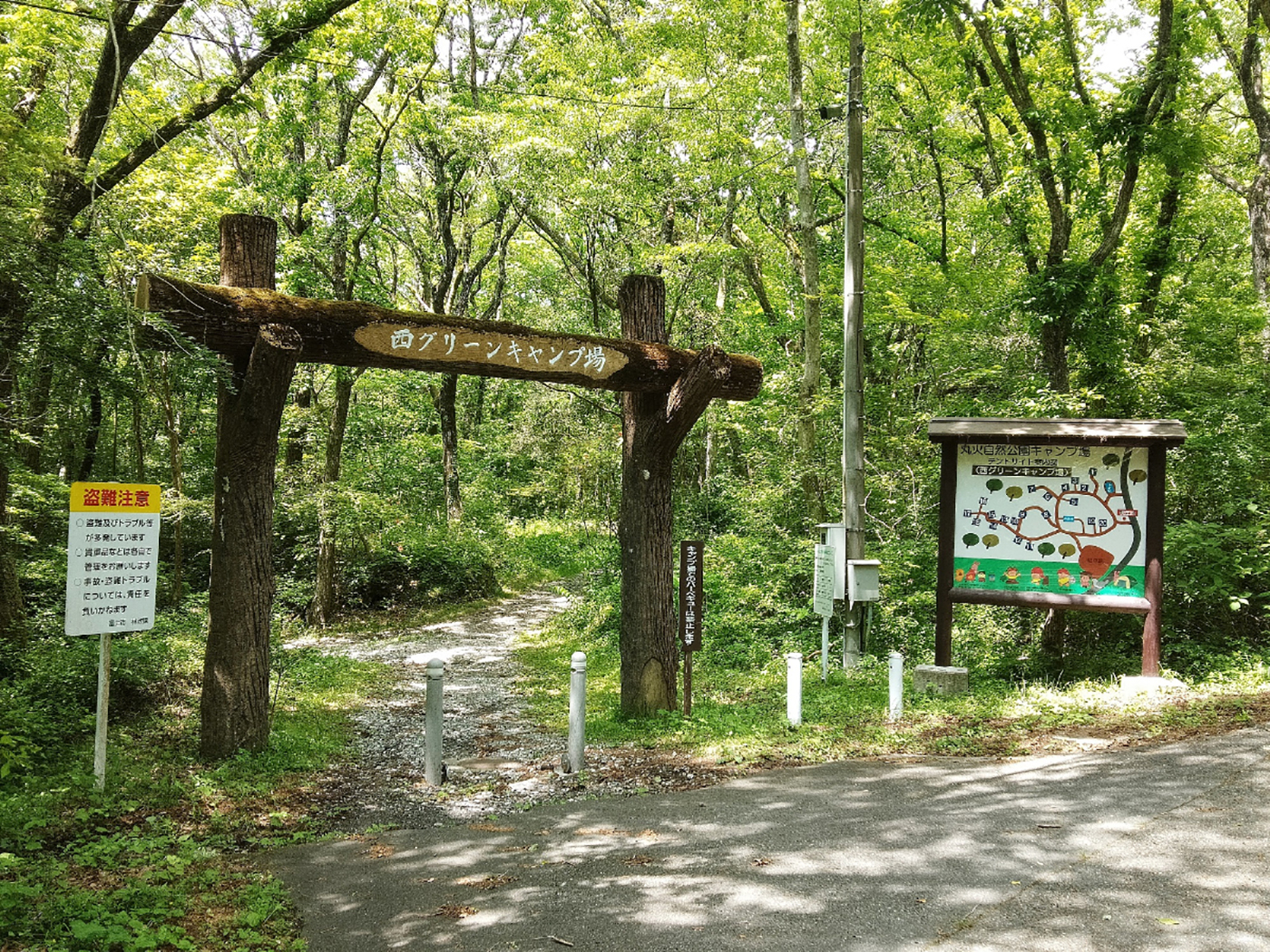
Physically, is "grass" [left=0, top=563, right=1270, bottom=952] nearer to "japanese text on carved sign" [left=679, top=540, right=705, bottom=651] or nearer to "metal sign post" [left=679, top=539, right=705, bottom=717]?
"metal sign post" [left=679, top=539, right=705, bottom=717]

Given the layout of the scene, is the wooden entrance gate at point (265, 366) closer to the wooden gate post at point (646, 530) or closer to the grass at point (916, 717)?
the wooden gate post at point (646, 530)

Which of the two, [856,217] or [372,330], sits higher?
[856,217]

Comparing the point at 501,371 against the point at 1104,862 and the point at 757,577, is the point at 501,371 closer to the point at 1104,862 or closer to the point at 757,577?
the point at 1104,862

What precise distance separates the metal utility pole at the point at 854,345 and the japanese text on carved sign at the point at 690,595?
103 inches

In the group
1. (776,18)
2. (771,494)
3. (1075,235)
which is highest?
(776,18)

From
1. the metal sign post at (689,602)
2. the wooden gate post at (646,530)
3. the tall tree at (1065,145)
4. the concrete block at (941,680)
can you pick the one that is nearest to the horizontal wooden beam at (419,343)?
the wooden gate post at (646,530)

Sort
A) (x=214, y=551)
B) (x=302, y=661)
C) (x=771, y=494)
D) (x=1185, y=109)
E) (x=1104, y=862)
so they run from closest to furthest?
(x=1104, y=862)
(x=214, y=551)
(x=302, y=661)
(x=1185, y=109)
(x=771, y=494)

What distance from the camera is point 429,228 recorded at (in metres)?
18.2

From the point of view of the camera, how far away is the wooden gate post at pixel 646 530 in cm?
779

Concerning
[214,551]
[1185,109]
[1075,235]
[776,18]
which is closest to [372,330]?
[214,551]

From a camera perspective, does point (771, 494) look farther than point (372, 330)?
Yes

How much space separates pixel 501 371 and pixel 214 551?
2725mm

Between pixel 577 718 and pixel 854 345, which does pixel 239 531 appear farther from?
pixel 854 345

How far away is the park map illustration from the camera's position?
8.47 metres
